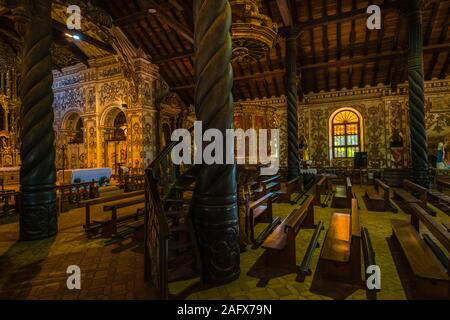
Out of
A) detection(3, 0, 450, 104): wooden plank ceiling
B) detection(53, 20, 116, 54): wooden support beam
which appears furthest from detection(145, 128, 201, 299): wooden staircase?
detection(53, 20, 116, 54): wooden support beam

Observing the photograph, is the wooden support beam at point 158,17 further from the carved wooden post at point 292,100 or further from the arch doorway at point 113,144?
the arch doorway at point 113,144

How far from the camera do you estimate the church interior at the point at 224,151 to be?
8.98 feet

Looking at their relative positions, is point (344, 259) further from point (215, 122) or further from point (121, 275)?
point (121, 275)

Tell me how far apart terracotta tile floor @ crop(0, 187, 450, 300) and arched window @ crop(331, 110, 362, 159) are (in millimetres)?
10949

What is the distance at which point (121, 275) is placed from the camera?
3018 millimetres

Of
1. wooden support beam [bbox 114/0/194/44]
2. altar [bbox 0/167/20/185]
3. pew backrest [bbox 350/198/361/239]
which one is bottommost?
pew backrest [bbox 350/198/361/239]

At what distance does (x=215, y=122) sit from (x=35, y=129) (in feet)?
12.1

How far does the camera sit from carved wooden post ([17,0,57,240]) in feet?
14.5

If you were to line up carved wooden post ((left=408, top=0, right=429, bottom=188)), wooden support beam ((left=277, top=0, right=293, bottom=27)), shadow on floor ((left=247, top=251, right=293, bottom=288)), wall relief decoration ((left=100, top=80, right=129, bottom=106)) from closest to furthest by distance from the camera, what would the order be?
shadow on floor ((left=247, top=251, right=293, bottom=288)), carved wooden post ((left=408, top=0, right=429, bottom=188)), wooden support beam ((left=277, top=0, right=293, bottom=27)), wall relief decoration ((left=100, top=80, right=129, bottom=106))

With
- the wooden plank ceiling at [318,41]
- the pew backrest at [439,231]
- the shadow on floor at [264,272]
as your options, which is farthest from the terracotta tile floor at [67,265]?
the wooden plank ceiling at [318,41]

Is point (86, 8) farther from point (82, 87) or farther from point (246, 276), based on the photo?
point (246, 276)

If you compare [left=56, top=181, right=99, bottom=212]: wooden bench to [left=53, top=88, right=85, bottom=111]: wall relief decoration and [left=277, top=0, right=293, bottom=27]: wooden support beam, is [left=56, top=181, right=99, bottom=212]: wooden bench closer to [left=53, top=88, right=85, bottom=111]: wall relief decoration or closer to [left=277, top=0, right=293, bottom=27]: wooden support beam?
[left=53, top=88, right=85, bottom=111]: wall relief decoration

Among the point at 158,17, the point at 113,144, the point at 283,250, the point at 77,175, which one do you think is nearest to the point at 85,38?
the point at 158,17
